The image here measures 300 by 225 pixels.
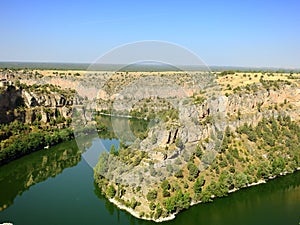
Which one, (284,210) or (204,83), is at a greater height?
(204,83)

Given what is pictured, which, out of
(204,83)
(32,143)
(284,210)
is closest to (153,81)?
(204,83)

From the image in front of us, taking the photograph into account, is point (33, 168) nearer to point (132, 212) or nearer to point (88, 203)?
point (88, 203)

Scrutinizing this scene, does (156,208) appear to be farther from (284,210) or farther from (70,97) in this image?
(70,97)

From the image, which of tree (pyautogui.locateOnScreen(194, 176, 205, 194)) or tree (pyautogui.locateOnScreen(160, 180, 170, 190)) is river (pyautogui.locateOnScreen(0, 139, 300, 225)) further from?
tree (pyautogui.locateOnScreen(160, 180, 170, 190))

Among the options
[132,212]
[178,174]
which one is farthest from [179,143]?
[132,212]

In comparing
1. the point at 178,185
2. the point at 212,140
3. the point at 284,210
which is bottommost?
the point at 284,210

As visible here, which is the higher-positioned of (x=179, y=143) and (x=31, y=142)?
(x=179, y=143)

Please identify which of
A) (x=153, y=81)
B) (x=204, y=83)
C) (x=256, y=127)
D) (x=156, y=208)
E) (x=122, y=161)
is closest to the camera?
(x=156, y=208)

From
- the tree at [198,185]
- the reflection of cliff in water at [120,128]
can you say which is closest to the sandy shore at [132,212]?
the tree at [198,185]
